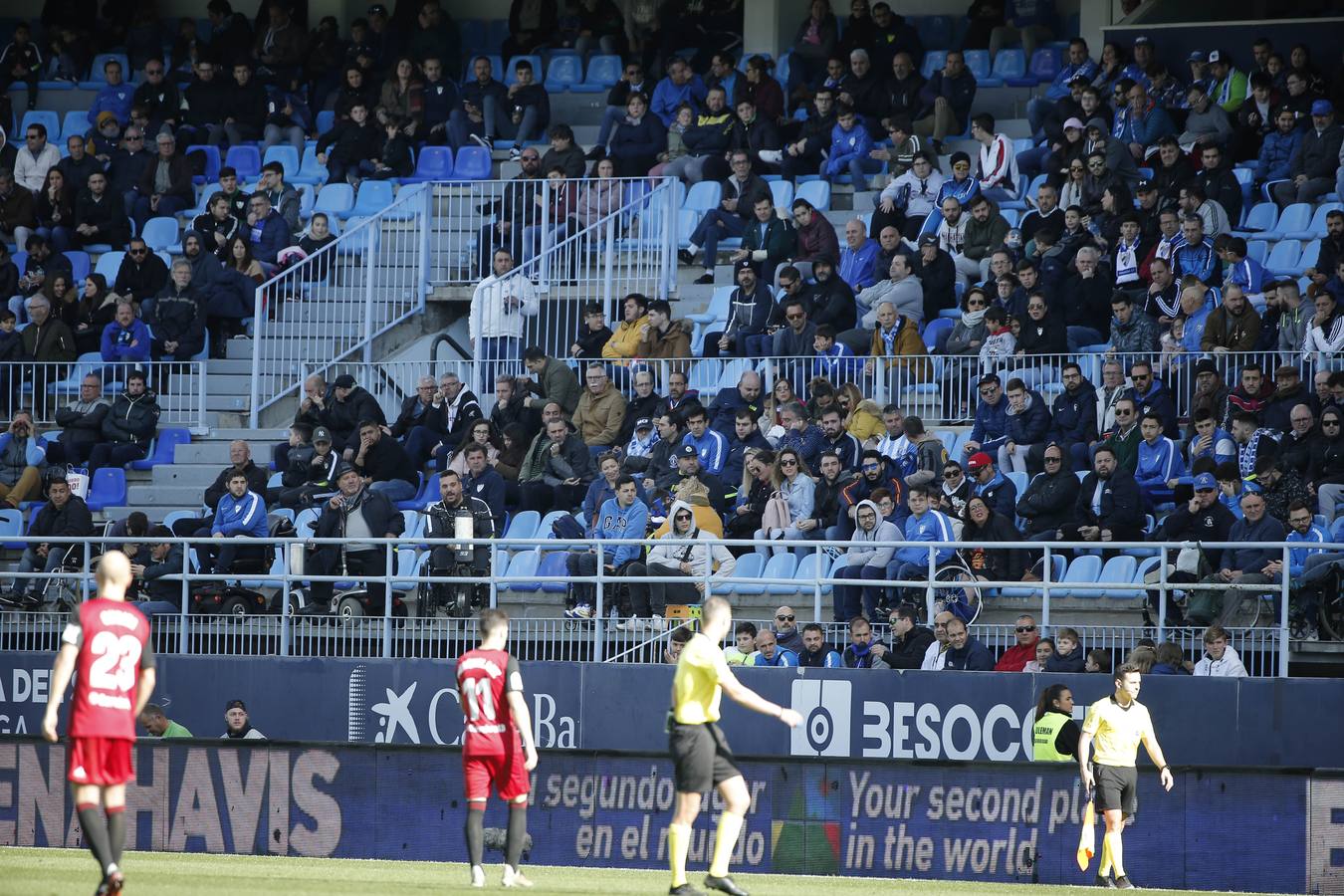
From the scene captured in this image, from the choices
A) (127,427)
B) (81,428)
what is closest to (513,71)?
(127,427)

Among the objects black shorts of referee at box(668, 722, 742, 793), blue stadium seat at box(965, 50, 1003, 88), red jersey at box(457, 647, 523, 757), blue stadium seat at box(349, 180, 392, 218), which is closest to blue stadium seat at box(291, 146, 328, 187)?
blue stadium seat at box(349, 180, 392, 218)

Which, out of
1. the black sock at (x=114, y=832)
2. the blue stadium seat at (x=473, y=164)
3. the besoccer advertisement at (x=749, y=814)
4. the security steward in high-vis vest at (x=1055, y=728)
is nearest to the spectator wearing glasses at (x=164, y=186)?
the blue stadium seat at (x=473, y=164)

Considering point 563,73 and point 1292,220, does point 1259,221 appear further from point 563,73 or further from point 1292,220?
point 563,73

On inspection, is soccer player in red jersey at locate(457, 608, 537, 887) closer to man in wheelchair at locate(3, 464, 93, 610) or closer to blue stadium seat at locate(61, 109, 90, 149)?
man in wheelchair at locate(3, 464, 93, 610)

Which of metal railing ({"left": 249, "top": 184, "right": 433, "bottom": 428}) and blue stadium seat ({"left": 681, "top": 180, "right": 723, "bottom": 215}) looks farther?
blue stadium seat ({"left": 681, "top": 180, "right": 723, "bottom": 215})

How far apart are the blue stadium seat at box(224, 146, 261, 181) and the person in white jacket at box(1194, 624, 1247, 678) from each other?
15613 mm

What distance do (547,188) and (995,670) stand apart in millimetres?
9576

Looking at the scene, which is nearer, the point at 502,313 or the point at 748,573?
the point at 748,573

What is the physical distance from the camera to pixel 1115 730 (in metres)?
13.8

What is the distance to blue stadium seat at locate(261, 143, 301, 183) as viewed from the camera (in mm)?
27183

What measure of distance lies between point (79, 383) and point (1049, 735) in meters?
13.6

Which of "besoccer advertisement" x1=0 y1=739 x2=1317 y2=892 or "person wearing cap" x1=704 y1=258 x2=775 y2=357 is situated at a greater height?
"person wearing cap" x1=704 y1=258 x2=775 y2=357

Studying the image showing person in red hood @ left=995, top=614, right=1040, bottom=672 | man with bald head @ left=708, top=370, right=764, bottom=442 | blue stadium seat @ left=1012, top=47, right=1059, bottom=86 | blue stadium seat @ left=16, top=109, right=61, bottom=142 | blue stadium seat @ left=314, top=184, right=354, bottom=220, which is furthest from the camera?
blue stadium seat @ left=16, top=109, right=61, bottom=142

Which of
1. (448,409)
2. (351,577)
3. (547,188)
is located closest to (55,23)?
(547,188)
